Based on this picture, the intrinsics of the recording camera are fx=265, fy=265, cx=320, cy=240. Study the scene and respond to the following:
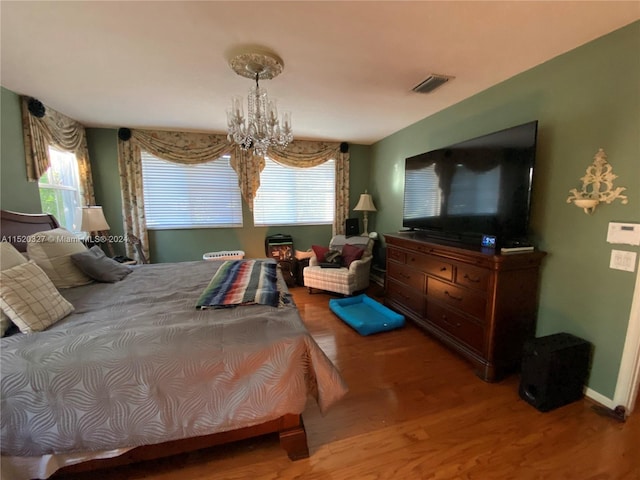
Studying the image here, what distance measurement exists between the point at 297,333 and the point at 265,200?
3.35 meters

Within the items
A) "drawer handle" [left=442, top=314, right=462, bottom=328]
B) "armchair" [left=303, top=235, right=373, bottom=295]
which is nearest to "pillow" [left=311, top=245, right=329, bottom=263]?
"armchair" [left=303, top=235, right=373, bottom=295]

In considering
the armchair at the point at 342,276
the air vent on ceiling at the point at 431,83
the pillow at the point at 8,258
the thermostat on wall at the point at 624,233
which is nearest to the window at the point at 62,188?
the pillow at the point at 8,258

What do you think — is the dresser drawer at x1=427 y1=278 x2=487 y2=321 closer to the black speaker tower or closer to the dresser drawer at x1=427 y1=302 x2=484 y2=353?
the dresser drawer at x1=427 y1=302 x2=484 y2=353

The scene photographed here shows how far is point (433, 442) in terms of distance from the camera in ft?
4.96

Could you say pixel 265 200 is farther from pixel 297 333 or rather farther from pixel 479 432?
pixel 479 432

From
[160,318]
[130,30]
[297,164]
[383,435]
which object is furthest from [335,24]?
[297,164]

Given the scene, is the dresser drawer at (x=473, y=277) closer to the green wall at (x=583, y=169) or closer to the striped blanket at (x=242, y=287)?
the green wall at (x=583, y=169)

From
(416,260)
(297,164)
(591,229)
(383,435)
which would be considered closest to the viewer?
(383,435)

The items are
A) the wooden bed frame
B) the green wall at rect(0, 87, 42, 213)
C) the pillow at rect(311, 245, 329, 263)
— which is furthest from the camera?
the pillow at rect(311, 245, 329, 263)

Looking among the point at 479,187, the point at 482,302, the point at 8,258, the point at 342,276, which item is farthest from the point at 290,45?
the point at 342,276

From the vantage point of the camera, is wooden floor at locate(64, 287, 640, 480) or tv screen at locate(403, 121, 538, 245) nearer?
wooden floor at locate(64, 287, 640, 480)

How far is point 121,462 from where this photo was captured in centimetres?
126

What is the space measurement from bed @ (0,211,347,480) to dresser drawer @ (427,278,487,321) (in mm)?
1331

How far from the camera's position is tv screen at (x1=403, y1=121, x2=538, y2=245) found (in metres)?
1.96
